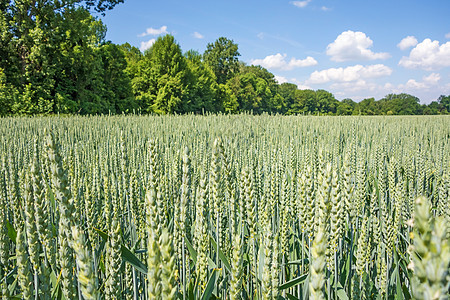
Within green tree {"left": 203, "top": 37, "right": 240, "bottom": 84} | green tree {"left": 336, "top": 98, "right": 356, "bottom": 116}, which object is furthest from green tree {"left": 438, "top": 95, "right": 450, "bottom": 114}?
green tree {"left": 203, "top": 37, "right": 240, "bottom": 84}

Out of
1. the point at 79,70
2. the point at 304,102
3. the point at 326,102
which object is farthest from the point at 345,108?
the point at 79,70

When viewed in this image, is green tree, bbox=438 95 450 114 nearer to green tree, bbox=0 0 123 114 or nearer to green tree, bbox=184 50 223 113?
green tree, bbox=184 50 223 113

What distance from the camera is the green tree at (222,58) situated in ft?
140

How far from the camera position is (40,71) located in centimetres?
1588

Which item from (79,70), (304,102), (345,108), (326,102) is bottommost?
(79,70)

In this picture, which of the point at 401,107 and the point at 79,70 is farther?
the point at 401,107

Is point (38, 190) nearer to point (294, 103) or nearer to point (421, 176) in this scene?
point (421, 176)

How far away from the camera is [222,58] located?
43094mm

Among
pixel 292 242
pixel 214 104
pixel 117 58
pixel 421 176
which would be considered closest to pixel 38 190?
pixel 292 242

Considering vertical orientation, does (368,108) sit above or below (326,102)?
below

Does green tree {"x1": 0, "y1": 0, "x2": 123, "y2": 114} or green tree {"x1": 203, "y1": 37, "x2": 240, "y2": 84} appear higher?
green tree {"x1": 203, "y1": 37, "x2": 240, "y2": 84}

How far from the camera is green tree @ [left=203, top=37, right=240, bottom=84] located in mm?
42594

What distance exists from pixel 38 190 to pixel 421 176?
10.4 feet

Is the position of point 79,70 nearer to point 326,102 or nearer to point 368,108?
point 368,108
